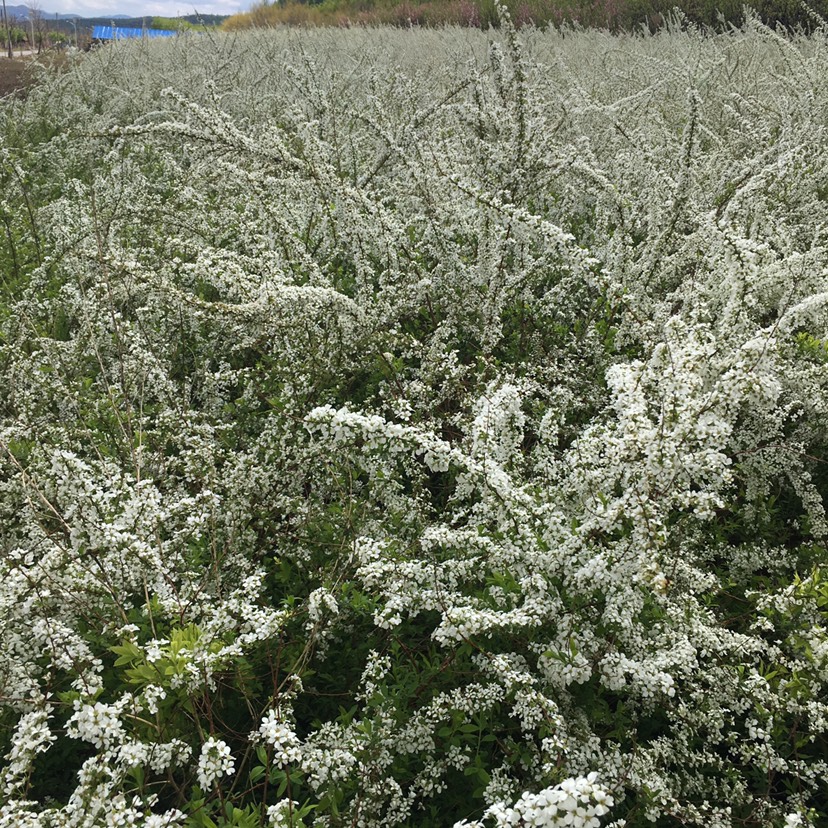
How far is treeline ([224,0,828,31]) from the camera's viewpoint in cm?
1609

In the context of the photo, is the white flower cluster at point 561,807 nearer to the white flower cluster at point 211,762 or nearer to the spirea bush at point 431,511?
the spirea bush at point 431,511

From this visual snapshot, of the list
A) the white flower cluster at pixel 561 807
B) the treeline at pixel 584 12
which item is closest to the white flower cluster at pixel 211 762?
the white flower cluster at pixel 561 807

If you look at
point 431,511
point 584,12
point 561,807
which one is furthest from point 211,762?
point 584,12

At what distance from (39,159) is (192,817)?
28.4ft

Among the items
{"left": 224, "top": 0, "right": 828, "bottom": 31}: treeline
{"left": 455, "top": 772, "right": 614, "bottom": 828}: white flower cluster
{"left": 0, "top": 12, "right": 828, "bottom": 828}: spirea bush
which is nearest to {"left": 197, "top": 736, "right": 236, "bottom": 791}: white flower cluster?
{"left": 0, "top": 12, "right": 828, "bottom": 828}: spirea bush

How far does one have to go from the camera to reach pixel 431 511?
9.95 feet

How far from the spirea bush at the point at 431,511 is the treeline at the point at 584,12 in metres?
11.8

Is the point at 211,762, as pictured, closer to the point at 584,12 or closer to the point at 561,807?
the point at 561,807

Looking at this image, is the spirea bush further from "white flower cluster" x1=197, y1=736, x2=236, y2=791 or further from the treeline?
the treeline

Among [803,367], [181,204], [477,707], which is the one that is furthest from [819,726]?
[181,204]

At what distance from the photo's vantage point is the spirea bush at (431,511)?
1986 mm

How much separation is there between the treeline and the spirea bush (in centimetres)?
1176

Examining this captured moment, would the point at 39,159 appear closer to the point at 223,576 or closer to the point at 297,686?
the point at 223,576

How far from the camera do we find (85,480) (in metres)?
2.48
